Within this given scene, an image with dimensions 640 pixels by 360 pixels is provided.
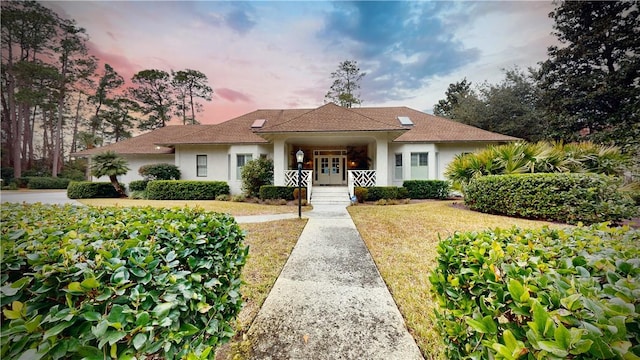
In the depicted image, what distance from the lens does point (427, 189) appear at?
46.0ft

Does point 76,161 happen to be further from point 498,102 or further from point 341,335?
point 498,102

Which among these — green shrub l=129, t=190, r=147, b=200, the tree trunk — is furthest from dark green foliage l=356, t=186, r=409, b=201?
the tree trunk

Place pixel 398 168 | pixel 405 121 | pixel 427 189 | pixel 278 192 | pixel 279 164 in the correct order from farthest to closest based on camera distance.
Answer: pixel 405 121 < pixel 398 168 < pixel 427 189 < pixel 279 164 < pixel 278 192

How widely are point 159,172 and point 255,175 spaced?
682cm

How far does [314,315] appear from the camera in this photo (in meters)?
2.71

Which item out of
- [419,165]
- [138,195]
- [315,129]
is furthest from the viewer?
[419,165]

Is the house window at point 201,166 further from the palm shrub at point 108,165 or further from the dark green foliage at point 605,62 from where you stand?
the dark green foliage at point 605,62

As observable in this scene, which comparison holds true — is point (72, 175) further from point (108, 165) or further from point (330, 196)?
point (330, 196)

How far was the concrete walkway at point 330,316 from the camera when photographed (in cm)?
217

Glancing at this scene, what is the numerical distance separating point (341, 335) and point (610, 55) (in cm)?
746

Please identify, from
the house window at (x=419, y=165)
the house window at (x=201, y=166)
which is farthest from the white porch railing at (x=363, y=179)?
the house window at (x=201, y=166)

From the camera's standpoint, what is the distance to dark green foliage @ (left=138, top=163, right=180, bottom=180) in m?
14.6

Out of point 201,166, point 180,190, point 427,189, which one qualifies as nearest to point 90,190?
point 180,190

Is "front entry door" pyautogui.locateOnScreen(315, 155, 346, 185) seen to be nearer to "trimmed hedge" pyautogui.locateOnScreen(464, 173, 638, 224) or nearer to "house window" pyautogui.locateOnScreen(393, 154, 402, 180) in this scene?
"house window" pyautogui.locateOnScreen(393, 154, 402, 180)
